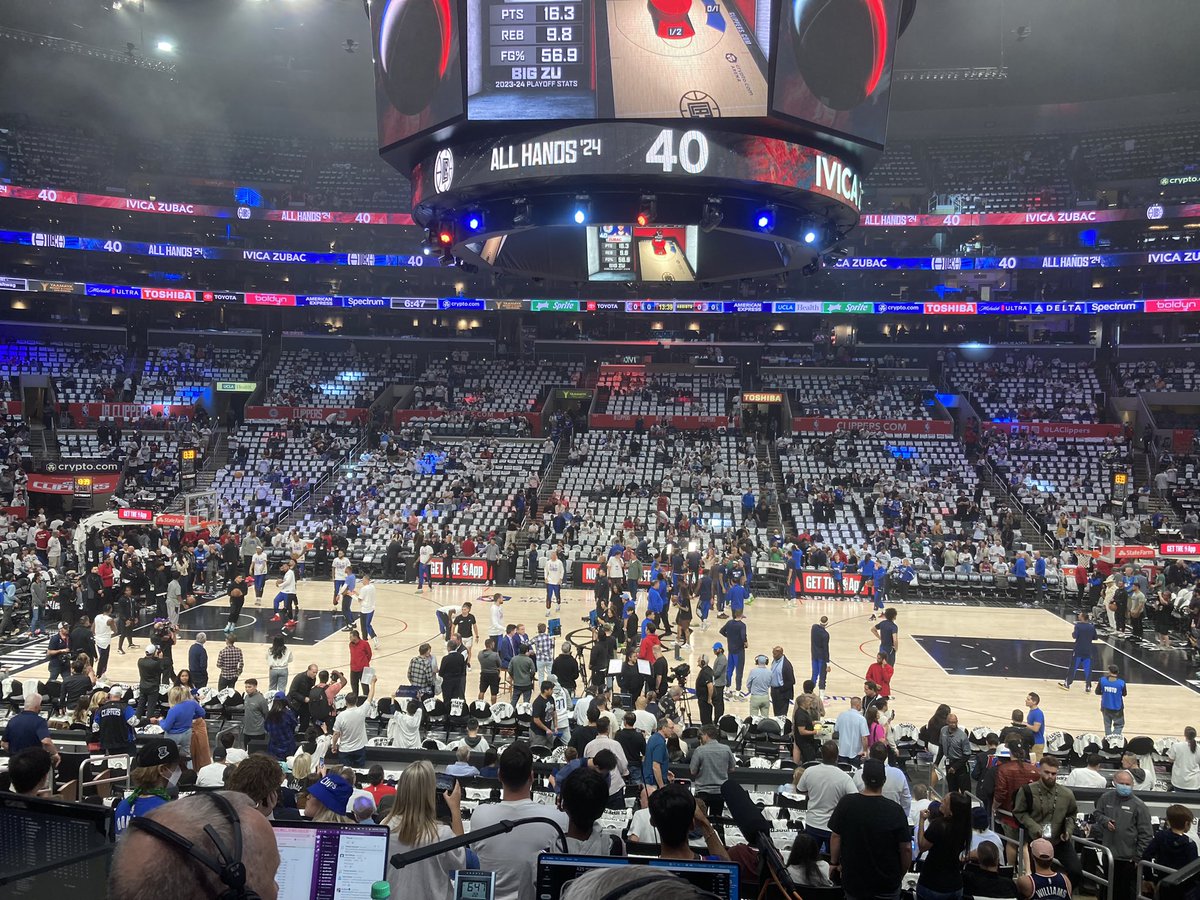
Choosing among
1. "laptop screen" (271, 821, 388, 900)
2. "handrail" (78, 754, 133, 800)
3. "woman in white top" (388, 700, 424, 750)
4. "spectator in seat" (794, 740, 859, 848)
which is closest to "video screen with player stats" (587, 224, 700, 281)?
"woman in white top" (388, 700, 424, 750)

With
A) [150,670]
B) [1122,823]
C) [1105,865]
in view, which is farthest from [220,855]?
[150,670]

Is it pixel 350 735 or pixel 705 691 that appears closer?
pixel 350 735

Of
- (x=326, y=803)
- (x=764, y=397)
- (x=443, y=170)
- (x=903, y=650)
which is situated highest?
(x=443, y=170)

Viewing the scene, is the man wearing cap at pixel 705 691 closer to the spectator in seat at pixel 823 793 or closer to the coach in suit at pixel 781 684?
the coach in suit at pixel 781 684

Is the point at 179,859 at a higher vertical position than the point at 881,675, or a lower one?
higher

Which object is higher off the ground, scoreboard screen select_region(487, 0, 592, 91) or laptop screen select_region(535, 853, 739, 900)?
scoreboard screen select_region(487, 0, 592, 91)

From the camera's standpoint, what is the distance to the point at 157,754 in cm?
671

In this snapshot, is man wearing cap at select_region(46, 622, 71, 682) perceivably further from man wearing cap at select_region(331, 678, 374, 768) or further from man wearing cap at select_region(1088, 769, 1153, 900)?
man wearing cap at select_region(1088, 769, 1153, 900)

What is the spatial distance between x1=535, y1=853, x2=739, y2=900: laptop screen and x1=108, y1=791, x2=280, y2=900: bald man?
1.03 meters

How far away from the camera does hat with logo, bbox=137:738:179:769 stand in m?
6.66

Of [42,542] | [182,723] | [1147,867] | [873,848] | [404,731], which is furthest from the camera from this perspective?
[42,542]

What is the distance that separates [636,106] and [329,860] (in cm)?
878

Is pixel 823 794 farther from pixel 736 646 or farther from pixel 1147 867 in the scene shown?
pixel 736 646

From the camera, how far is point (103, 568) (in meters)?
21.0
